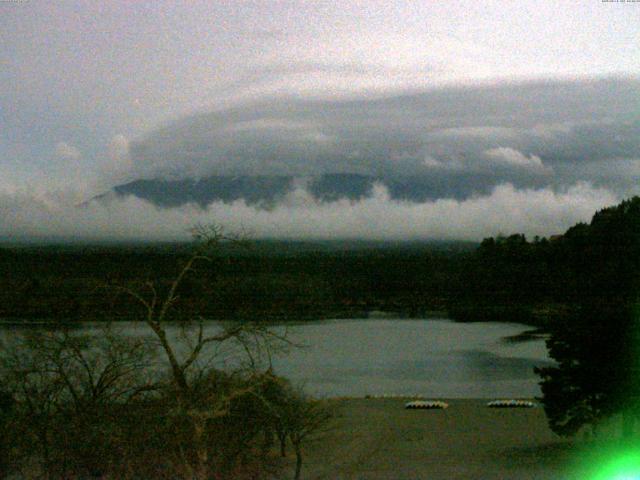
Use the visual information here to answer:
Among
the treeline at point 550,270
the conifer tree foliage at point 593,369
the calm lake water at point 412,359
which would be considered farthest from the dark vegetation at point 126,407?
the treeline at point 550,270

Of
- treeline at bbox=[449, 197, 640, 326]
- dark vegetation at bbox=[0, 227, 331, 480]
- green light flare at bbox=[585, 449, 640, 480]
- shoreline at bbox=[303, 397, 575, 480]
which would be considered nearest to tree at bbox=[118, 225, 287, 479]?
dark vegetation at bbox=[0, 227, 331, 480]

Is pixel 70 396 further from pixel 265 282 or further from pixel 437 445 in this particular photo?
pixel 265 282

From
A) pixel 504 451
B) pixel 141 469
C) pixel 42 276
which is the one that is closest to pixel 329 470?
pixel 504 451

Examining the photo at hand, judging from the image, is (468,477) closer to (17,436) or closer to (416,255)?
(17,436)

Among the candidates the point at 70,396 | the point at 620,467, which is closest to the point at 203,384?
the point at 70,396

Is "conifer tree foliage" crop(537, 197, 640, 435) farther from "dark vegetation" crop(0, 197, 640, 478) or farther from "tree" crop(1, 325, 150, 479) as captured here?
"tree" crop(1, 325, 150, 479)

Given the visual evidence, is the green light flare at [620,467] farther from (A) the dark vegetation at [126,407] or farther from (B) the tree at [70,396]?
(B) the tree at [70,396]
